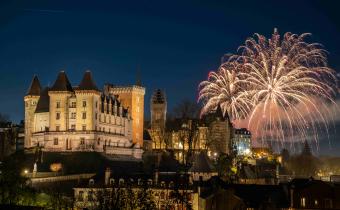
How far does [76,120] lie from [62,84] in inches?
326

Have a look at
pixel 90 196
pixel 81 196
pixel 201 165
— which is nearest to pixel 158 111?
pixel 201 165

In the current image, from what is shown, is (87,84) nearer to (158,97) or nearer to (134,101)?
(134,101)

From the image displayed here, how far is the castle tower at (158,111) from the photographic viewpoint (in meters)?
155

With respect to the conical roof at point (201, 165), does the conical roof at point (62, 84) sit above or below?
above

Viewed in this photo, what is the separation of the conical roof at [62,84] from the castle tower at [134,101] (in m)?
16.4

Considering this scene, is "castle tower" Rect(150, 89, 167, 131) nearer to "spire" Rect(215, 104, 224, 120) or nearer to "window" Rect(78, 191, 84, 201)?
"spire" Rect(215, 104, 224, 120)

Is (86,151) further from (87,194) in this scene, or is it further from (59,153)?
(87,194)

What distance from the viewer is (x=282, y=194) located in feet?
239

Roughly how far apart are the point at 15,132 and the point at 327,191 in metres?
93.1

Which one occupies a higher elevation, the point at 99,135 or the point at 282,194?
the point at 99,135

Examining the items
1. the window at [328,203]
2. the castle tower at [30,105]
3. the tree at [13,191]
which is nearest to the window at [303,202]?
the window at [328,203]

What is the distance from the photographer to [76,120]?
4584 inches

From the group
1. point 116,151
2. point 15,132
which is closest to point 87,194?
point 116,151

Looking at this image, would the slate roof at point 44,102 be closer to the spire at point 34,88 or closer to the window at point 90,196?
the spire at point 34,88
